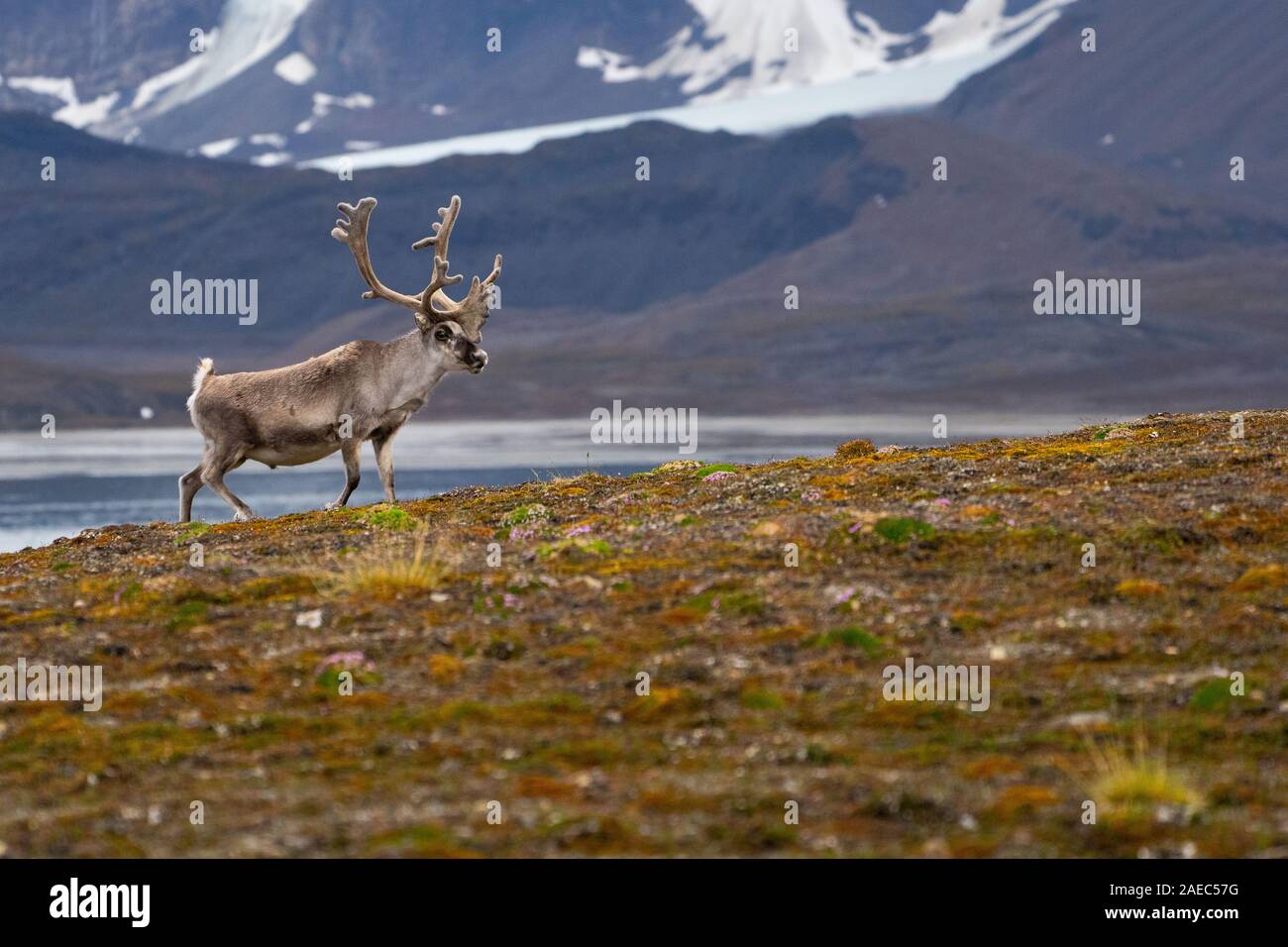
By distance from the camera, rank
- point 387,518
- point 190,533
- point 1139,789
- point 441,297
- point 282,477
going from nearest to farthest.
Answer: point 1139,789, point 387,518, point 190,533, point 441,297, point 282,477

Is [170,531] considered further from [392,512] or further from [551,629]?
[551,629]

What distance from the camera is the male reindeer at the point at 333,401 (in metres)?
25.1

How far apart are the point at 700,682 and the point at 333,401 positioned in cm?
1188

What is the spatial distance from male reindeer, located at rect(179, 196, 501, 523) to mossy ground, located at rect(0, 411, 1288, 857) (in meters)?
4.01

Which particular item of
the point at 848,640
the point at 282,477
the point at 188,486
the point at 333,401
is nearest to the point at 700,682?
the point at 848,640

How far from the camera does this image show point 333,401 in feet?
82.7

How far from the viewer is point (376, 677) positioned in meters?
14.7

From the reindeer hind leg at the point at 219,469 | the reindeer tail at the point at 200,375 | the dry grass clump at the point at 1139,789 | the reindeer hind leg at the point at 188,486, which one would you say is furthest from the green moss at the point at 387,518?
the dry grass clump at the point at 1139,789

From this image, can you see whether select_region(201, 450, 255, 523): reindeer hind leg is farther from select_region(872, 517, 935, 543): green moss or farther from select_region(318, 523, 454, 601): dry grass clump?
select_region(872, 517, 935, 543): green moss

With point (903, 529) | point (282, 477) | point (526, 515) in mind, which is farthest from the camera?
point (282, 477)

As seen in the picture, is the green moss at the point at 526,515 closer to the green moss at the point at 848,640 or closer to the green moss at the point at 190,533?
the green moss at the point at 190,533

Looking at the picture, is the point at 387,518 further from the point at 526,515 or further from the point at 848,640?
the point at 848,640

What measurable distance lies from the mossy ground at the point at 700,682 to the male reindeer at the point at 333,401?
4.01 metres
